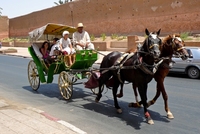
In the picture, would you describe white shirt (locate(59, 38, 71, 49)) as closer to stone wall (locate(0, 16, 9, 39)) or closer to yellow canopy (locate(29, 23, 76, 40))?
yellow canopy (locate(29, 23, 76, 40))

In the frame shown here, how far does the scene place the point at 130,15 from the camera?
34.8 metres

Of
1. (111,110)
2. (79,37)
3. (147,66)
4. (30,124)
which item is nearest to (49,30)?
(79,37)

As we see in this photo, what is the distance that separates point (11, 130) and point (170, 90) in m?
5.85

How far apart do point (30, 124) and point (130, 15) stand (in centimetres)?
3066

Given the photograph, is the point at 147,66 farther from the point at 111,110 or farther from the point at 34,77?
the point at 34,77

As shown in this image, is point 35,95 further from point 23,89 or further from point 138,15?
point 138,15

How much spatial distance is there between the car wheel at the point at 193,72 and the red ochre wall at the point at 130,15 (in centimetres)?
991

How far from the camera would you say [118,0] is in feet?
121

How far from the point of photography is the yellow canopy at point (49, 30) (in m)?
9.02

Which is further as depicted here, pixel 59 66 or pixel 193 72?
pixel 193 72

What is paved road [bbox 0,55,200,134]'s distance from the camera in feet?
18.4

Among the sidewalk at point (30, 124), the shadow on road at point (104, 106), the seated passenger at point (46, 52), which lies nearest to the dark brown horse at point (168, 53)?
the shadow on road at point (104, 106)

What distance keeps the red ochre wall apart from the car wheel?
9907mm

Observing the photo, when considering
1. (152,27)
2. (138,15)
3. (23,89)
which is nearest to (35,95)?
(23,89)
